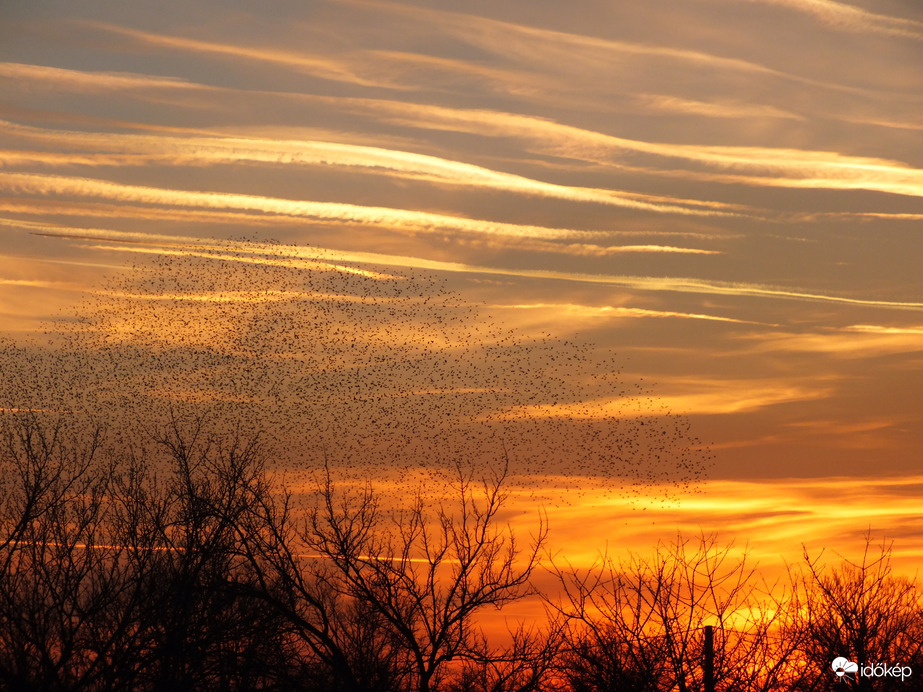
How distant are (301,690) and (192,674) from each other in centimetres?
415

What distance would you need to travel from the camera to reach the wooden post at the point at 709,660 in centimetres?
2206

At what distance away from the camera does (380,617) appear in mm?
26641

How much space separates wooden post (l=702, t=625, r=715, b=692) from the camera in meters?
22.1

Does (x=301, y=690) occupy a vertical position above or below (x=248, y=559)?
below

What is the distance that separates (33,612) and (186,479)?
6.03 m

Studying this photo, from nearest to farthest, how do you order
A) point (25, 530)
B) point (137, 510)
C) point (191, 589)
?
point (191, 589)
point (25, 530)
point (137, 510)

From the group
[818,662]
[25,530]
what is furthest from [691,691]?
[25,530]

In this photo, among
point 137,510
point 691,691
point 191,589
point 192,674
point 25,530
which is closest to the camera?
point 691,691

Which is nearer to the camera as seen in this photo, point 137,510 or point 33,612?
point 33,612

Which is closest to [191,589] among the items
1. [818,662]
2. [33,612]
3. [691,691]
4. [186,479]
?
[33,612]

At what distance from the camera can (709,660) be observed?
880 inches

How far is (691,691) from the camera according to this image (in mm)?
22594

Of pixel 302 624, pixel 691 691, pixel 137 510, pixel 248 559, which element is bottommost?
pixel 691 691

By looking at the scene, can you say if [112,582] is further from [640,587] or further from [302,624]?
[640,587]
